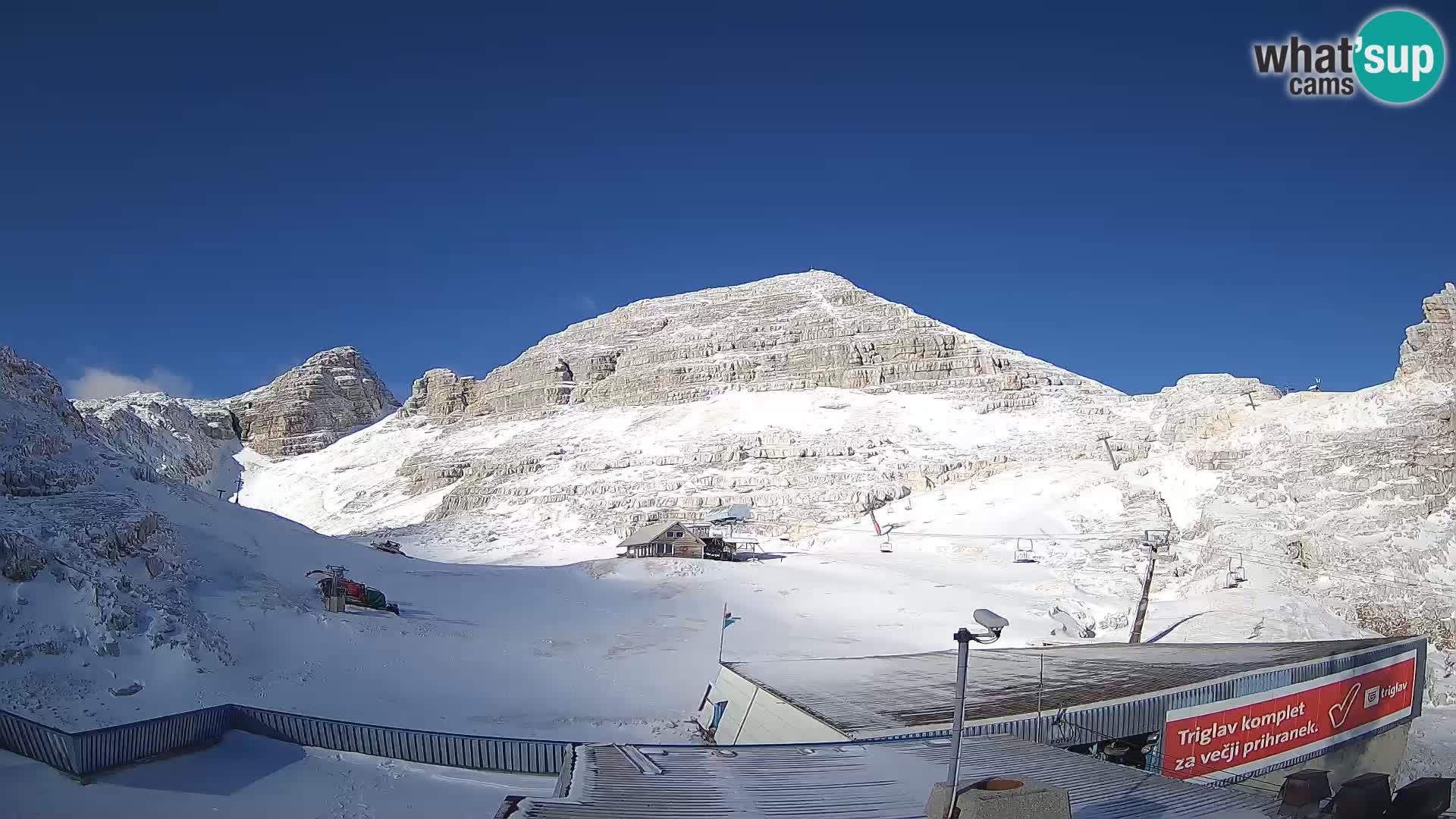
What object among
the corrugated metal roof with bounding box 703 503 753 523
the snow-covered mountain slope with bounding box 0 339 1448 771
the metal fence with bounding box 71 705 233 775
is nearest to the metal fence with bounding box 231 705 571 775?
the metal fence with bounding box 71 705 233 775

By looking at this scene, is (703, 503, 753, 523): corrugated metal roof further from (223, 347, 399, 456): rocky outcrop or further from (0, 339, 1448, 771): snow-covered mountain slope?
(223, 347, 399, 456): rocky outcrop

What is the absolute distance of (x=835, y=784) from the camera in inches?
346

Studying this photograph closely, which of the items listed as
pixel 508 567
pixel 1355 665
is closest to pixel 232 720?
pixel 1355 665

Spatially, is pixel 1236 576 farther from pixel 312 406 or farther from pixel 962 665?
pixel 312 406

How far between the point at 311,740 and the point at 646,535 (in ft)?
102

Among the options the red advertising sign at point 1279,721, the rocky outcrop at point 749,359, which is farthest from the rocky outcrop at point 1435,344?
the rocky outcrop at point 749,359

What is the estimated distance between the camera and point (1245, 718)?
13.9 m

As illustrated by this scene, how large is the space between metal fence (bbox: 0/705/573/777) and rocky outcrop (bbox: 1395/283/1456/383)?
38718 mm

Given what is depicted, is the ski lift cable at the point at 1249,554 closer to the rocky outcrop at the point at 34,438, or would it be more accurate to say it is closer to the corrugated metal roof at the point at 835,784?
the corrugated metal roof at the point at 835,784

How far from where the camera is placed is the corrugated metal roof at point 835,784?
7902 mm

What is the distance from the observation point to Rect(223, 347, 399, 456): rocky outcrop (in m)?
118

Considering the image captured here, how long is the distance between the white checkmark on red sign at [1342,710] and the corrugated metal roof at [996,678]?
72cm

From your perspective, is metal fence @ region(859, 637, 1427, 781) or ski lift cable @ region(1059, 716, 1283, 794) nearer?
metal fence @ region(859, 637, 1427, 781)

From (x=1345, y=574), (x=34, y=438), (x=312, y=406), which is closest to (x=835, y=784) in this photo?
(x=34, y=438)
